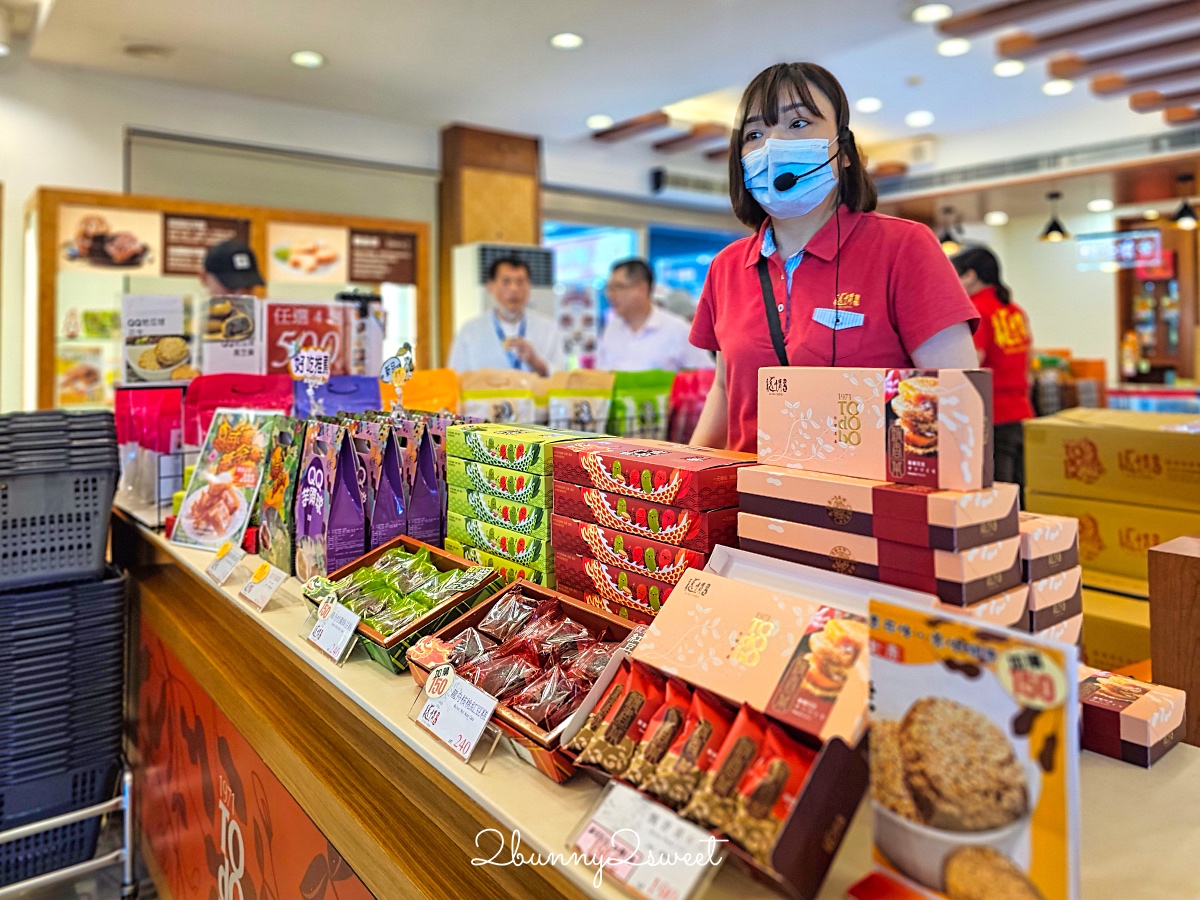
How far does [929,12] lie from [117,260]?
495 centimetres

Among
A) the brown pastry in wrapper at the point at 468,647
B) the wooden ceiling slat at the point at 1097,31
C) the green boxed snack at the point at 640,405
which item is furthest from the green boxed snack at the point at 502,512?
the wooden ceiling slat at the point at 1097,31

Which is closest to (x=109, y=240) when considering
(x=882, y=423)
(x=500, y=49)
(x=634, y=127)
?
(x=500, y=49)

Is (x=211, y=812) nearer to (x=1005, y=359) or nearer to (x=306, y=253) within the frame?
(x=1005, y=359)

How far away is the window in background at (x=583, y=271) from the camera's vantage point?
9.02 meters

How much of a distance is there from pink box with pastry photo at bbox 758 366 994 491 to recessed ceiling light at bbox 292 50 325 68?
4833 millimetres

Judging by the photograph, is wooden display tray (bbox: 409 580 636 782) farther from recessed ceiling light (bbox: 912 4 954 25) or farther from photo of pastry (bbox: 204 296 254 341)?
recessed ceiling light (bbox: 912 4 954 25)

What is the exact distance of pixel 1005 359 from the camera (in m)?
4.04

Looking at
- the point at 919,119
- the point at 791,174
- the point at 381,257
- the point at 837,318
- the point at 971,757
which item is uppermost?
the point at 919,119

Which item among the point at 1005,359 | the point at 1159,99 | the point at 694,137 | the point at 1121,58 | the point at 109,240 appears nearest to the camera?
the point at 1005,359

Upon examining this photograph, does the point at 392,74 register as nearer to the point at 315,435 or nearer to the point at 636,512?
the point at 315,435

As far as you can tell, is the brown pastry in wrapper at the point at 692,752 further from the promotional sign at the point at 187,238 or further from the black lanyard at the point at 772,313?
the promotional sign at the point at 187,238

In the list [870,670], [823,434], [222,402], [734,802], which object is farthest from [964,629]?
[222,402]

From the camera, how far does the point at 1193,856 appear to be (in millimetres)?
808

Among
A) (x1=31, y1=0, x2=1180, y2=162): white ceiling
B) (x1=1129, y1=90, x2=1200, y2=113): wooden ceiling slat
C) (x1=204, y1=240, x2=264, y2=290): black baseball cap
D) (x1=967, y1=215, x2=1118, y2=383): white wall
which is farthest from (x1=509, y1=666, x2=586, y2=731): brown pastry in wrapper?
(x1=967, y1=215, x2=1118, y2=383): white wall
